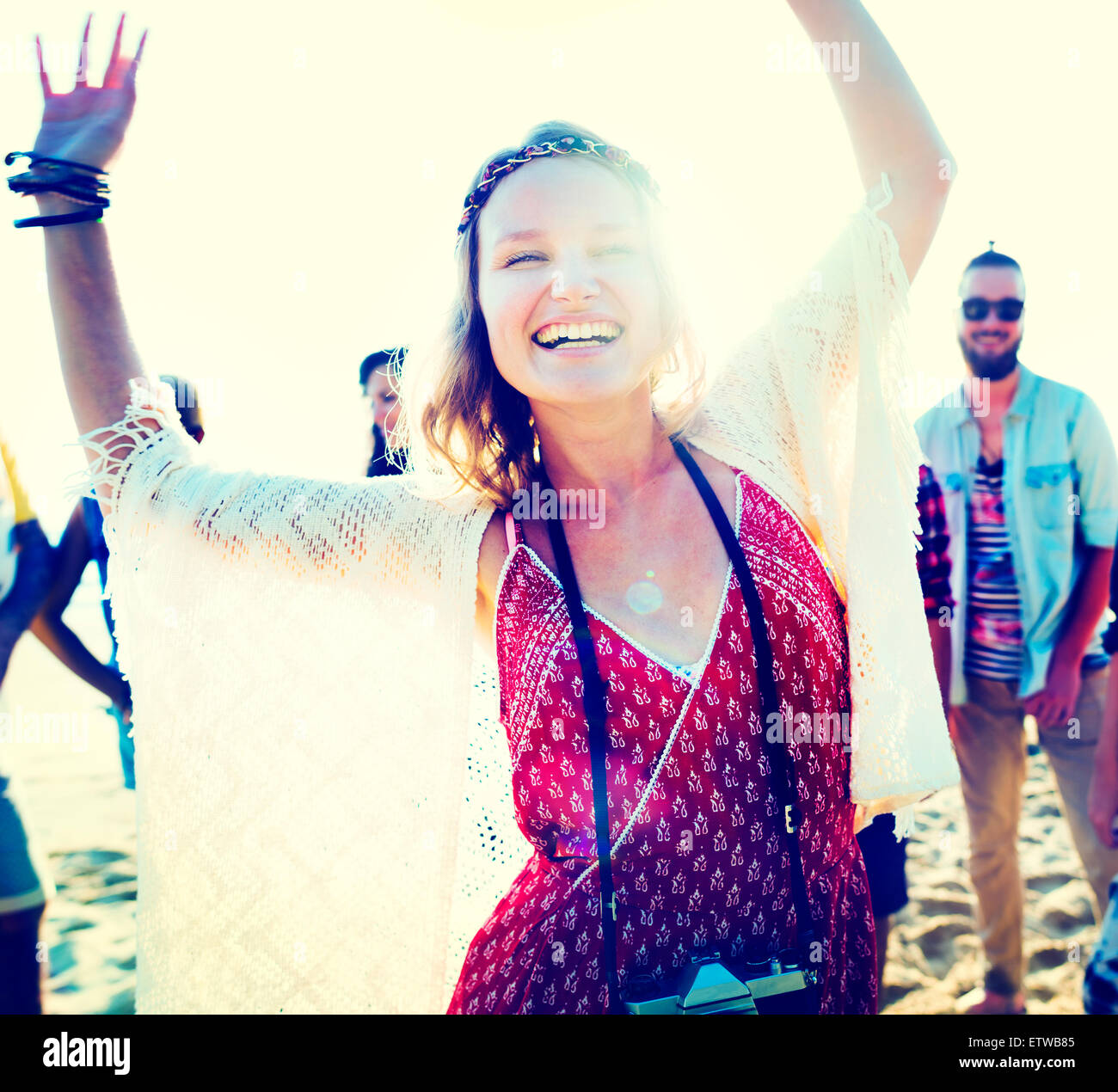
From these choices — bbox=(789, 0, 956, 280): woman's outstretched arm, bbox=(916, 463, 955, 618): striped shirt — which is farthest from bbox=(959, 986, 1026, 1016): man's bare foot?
bbox=(789, 0, 956, 280): woman's outstretched arm

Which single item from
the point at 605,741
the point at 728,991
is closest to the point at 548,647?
the point at 605,741

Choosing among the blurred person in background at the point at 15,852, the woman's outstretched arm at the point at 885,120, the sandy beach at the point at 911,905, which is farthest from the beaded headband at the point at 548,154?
the sandy beach at the point at 911,905

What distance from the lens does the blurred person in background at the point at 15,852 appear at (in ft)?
7.89

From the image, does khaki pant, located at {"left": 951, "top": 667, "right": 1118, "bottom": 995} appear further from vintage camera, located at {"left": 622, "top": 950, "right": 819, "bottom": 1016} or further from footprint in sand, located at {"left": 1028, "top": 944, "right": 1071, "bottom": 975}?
vintage camera, located at {"left": 622, "top": 950, "right": 819, "bottom": 1016}

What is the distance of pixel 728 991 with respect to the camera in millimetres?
1193

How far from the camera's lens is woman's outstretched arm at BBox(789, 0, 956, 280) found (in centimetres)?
144

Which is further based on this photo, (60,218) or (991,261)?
(991,261)

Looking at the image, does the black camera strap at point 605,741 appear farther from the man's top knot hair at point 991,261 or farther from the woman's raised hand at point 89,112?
the man's top knot hair at point 991,261

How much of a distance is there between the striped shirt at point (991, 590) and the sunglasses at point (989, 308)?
0.62 m

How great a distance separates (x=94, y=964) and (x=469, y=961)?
9.69 ft

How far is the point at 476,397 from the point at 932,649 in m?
1.50

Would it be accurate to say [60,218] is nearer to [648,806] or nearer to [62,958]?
[648,806]

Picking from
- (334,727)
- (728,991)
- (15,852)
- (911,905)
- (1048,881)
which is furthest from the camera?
(1048,881)
